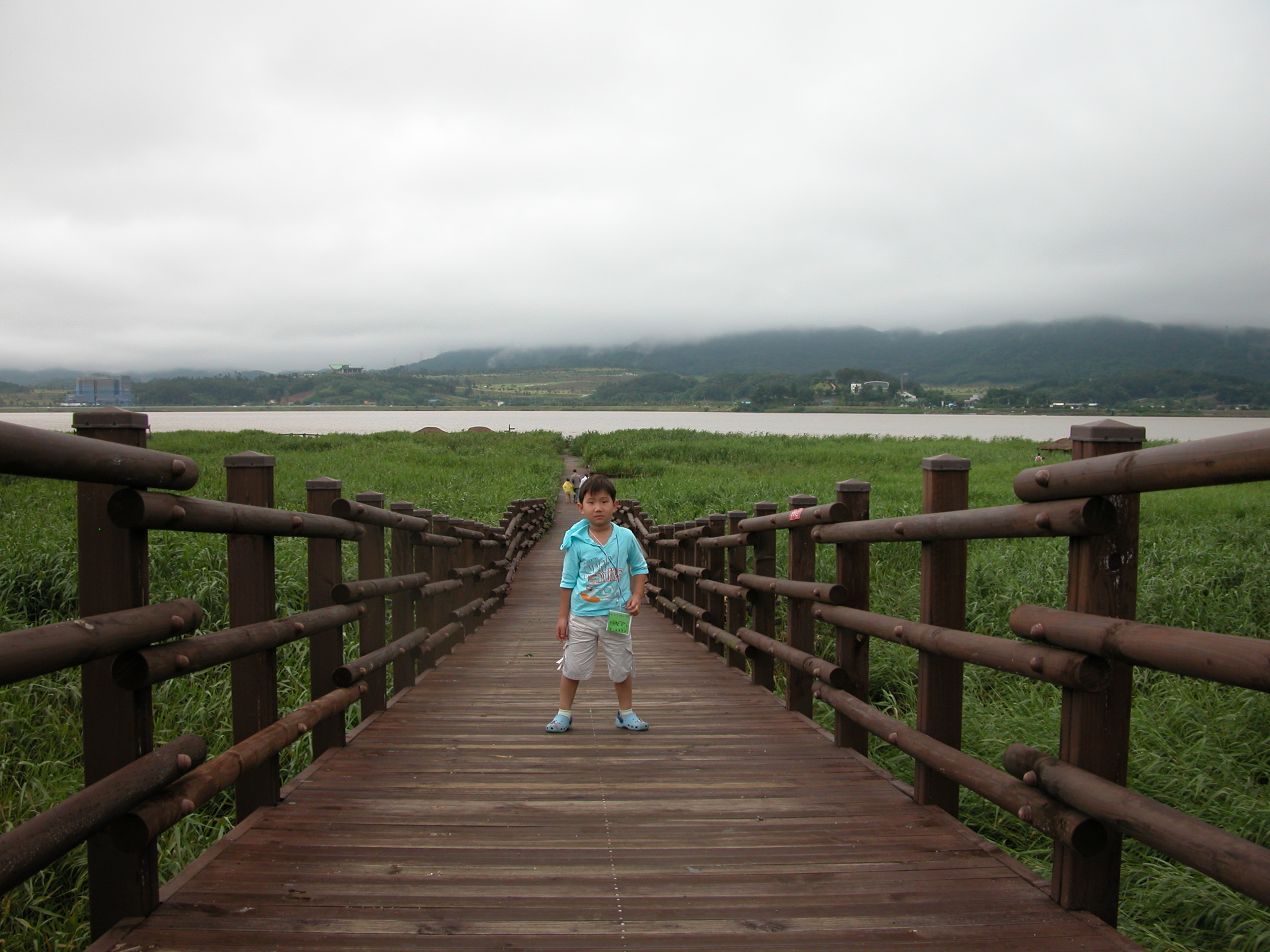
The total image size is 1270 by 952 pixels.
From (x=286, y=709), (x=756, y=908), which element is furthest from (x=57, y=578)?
(x=756, y=908)

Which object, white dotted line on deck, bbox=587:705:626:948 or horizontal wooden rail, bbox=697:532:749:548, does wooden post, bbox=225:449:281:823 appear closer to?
white dotted line on deck, bbox=587:705:626:948

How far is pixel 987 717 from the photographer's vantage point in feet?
19.0

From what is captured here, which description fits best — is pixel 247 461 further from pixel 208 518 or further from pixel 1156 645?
pixel 1156 645

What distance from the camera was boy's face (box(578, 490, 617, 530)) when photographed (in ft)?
15.5

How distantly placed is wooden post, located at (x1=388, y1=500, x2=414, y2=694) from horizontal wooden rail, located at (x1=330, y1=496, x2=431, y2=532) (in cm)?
9

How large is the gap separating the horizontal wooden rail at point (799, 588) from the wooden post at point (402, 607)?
7.34ft

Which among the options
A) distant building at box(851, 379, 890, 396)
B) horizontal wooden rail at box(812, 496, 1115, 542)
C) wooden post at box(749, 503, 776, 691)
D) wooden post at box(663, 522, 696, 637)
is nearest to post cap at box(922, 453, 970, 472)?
horizontal wooden rail at box(812, 496, 1115, 542)

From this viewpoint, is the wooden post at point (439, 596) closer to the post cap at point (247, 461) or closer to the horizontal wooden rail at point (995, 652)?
the post cap at point (247, 461)

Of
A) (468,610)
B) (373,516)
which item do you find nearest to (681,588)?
(468,610)

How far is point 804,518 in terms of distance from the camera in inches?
177

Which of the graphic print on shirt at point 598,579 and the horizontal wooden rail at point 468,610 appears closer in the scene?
the graphic print on shirt at point 598,579

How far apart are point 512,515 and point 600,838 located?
35.3ft

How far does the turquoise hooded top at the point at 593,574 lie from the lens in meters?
4.84

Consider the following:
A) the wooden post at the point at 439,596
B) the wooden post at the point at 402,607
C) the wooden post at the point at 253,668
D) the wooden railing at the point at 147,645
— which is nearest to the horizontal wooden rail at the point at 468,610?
the wooden post at the point at 439,596
